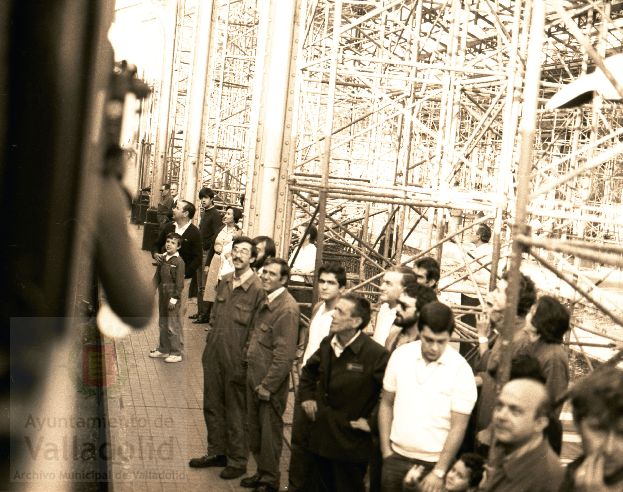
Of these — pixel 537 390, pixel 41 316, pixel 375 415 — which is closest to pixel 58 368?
pixel 41 316

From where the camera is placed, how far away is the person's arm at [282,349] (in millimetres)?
6977

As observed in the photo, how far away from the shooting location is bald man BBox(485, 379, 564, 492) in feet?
10.5

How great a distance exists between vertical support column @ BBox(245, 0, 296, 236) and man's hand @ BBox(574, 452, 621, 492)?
8.59 metres

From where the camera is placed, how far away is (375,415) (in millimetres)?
5707

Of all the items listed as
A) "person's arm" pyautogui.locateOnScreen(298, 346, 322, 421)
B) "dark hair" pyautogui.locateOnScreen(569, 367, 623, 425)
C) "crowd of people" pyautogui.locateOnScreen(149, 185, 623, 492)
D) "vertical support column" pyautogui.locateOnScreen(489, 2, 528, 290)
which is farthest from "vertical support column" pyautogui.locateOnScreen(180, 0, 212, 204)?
"dark hair" pyautogui.locateOnScreen(569, 367, 623, 425)

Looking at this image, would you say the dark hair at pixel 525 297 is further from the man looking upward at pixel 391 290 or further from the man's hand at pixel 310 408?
the man's hand at pixel 310 408

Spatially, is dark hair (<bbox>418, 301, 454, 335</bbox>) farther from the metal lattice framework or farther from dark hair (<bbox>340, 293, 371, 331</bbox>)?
the metal lattice framework

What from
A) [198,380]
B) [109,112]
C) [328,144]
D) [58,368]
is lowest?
[198,380]

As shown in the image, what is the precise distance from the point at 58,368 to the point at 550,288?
13.6m

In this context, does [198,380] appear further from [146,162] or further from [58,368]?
[146,162]

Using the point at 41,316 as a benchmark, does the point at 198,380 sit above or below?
below

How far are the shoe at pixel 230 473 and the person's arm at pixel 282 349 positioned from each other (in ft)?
3.31

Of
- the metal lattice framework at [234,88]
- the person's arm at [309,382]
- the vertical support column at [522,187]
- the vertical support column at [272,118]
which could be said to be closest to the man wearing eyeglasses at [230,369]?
the person's arm at [309,382]

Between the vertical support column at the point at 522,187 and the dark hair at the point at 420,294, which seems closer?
the vertical support column at the point at 522,187
